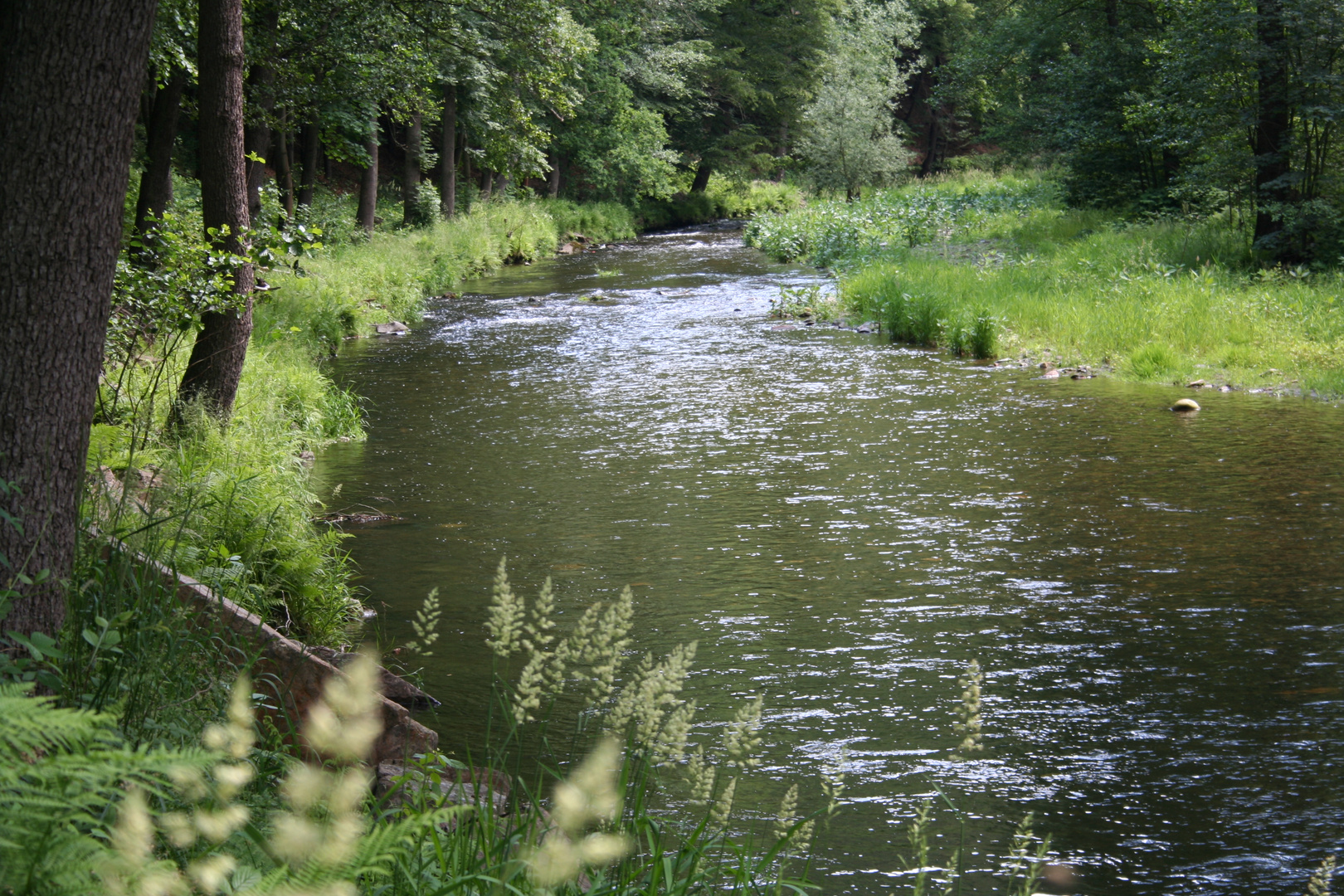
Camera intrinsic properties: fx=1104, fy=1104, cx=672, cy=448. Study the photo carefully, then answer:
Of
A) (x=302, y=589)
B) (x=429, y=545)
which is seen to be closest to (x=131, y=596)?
(x=302, y=589)

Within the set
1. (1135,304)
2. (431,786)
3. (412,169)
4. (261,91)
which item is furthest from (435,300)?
(431,786)

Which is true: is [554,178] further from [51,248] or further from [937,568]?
[51,248]

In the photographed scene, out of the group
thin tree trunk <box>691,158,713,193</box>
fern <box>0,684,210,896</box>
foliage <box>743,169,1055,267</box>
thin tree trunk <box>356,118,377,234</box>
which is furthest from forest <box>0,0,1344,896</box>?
thin tree trunk <box>691,158,713,193</box>

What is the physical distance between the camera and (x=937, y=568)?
7.22m

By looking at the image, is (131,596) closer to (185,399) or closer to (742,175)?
(185,399)

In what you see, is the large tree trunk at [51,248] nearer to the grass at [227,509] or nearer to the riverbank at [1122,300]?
the grass at [227,509]

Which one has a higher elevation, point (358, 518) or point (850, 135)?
point (850, 135)

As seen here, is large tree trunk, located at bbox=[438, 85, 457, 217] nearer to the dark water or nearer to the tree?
the dark water

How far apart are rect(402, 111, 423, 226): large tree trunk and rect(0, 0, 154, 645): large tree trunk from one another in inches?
933

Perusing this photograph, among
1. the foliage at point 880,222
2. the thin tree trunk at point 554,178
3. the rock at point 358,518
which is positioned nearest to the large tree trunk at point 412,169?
the foliage at point 880,222

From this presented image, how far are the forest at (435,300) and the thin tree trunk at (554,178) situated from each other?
0.20 metres

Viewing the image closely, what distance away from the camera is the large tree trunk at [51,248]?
3434 mm

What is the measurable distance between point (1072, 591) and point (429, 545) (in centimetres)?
429

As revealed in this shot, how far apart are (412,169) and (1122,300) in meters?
17.7
